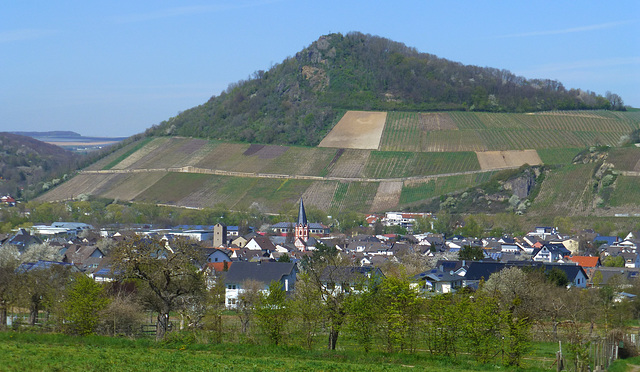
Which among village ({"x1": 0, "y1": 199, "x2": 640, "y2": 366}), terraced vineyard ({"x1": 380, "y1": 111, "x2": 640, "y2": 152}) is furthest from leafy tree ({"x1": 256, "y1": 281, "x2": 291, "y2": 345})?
terraced vineyard ({"x1": 380, "y1": 111, "x2": 640, "y2": 152})

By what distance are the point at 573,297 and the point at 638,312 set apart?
149 inches

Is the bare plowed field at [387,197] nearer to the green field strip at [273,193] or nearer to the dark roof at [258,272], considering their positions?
the green field strip at [273,193]

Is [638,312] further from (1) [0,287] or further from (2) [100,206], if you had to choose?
(2) [100,206]

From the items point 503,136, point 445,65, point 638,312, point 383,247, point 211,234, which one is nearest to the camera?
point 638,312

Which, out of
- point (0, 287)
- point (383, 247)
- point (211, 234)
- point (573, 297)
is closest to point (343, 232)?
point (211, 234)

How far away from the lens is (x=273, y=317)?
33812 mm

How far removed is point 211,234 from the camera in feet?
364

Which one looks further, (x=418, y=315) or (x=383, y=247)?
(x=383, y=247)

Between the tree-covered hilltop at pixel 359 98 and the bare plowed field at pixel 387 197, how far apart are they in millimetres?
29364

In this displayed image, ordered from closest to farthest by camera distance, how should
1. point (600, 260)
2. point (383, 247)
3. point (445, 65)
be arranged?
point (600, 260), point (383, 247), point (445, 65)

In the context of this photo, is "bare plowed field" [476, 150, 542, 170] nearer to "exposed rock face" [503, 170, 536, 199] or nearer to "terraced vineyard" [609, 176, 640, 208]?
"exposed rock face" [503, 170, 536, 199]

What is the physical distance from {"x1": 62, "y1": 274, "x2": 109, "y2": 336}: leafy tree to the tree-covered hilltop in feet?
430

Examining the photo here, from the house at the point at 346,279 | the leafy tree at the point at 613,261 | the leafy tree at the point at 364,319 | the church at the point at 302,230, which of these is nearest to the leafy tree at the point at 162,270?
the house at the point at 346,279

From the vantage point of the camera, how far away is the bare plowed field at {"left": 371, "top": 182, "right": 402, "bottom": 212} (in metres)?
134
